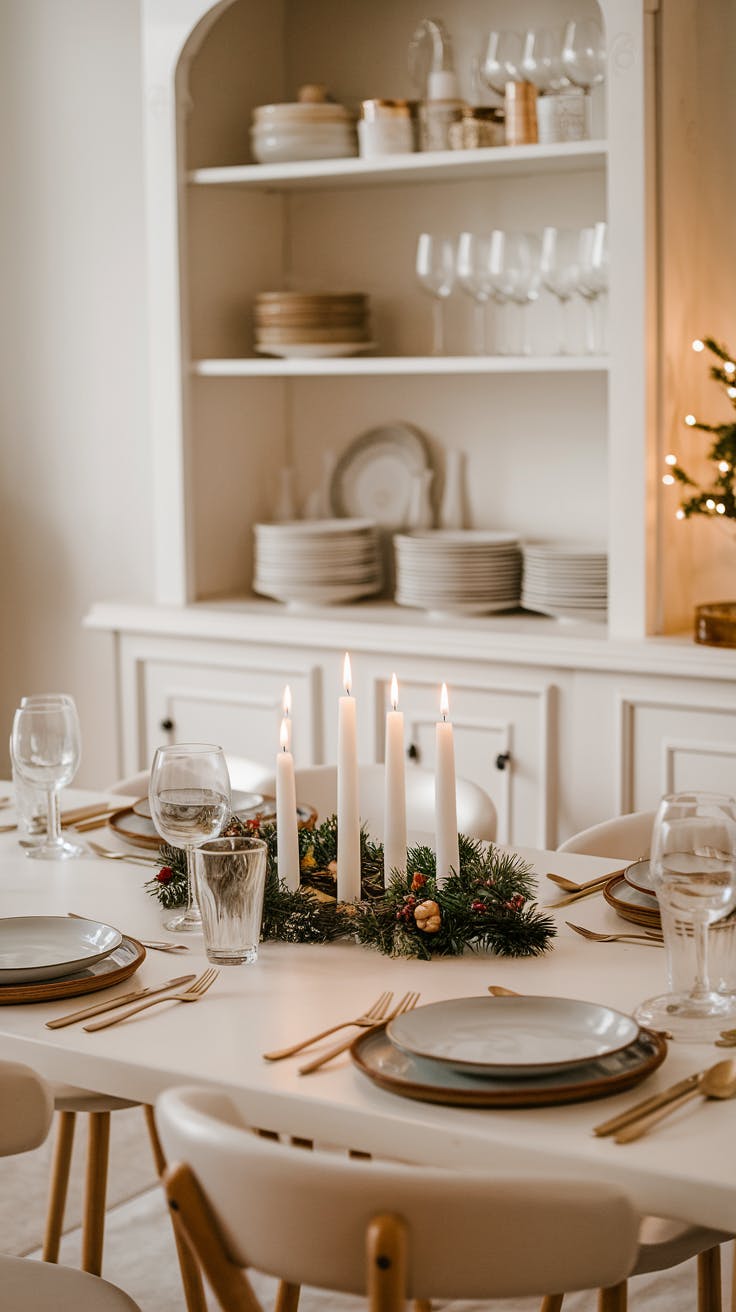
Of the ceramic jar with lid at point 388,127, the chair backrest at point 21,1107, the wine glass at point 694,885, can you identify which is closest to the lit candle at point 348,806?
the wine glass at point 694,885

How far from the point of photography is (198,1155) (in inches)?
41.9

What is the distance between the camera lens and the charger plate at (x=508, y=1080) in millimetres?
1244

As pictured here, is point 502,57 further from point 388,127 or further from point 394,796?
point 394,796

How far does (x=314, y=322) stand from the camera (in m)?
3.38

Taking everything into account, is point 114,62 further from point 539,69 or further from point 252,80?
point 539,69

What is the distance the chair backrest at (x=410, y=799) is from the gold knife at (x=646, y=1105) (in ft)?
3.33

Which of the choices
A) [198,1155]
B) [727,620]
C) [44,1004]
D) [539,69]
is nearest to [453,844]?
[44,1004]

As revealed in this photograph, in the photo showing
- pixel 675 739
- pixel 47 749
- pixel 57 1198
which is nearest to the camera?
pixel 47 749

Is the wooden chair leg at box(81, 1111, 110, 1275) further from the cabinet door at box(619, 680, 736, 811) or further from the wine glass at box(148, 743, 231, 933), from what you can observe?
Answer: the cabinet door at box(619, 680, 736, 811)

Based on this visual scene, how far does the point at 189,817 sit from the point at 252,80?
92.9 inches

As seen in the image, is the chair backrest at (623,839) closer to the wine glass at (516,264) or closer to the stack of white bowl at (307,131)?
the wine glass at (516,264)

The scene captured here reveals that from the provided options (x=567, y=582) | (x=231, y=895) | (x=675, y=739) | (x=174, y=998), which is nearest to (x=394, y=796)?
(x=231, y=895)

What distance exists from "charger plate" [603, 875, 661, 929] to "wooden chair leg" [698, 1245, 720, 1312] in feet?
1.45

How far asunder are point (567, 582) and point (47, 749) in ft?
4.57
